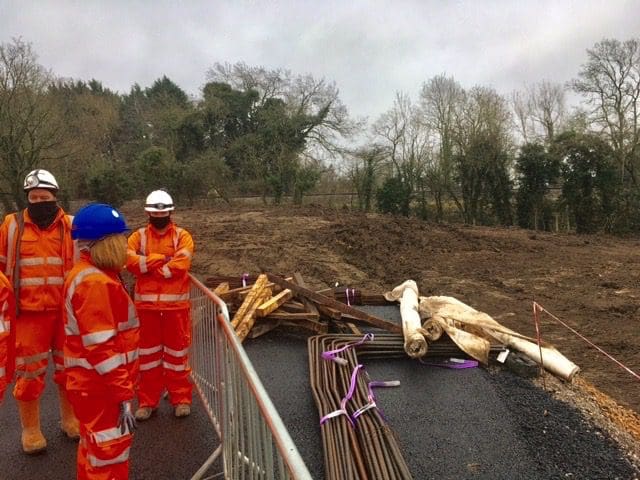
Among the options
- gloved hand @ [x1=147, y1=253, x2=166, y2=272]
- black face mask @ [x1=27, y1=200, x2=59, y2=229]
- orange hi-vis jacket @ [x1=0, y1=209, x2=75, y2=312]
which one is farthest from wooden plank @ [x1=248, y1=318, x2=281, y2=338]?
black face mask @ [x1=27, y1=200, x2=59, y2=229]

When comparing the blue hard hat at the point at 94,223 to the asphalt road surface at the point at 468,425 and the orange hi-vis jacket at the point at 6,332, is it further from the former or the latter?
the asphalt road surface at the point at 468,425

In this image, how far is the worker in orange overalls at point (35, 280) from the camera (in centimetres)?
317

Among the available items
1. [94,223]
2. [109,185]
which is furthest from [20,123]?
[94,223]

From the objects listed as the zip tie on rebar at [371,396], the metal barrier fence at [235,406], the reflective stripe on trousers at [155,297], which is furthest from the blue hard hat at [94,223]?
the zip tie on rebar at [371,396]

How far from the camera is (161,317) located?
3.80m

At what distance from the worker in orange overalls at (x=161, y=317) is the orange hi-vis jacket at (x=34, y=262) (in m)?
0.55

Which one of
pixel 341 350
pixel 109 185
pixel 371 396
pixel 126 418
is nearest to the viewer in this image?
pixel 126 418

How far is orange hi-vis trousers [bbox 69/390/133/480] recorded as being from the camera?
2.40 metres

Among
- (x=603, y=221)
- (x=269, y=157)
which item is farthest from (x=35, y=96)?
(x=603, y=221)

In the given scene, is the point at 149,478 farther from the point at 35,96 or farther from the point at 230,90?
the point at 230,90

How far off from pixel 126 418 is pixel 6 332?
1.07 m

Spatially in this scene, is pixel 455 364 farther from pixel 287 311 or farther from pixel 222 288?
pixel 222 288

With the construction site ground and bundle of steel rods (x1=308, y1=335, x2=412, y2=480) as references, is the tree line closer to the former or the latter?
the construction site ground

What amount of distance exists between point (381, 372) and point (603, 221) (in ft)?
75.3
